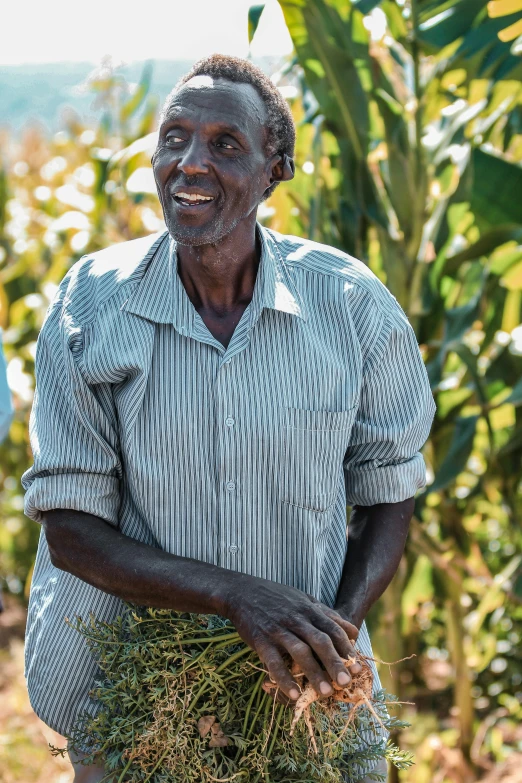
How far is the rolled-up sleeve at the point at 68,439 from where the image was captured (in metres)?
1.33

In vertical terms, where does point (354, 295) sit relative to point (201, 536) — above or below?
above

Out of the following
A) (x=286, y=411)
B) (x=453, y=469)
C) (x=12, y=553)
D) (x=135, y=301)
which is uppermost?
(x=135, y=301)

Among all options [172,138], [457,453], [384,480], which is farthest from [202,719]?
[457,453]

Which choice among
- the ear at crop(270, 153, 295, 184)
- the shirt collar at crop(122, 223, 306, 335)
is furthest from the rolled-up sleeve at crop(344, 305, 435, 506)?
the ear at crop(270, 153, 295, 184)

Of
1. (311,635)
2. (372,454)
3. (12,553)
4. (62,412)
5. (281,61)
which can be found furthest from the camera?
(12,553)

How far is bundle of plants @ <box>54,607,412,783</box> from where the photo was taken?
1.25 metres

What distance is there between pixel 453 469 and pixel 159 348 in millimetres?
1152

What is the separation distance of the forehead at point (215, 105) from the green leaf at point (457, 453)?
1151mm

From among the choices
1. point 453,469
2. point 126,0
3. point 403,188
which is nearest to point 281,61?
point 126,0

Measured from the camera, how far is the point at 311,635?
1158 millimetres

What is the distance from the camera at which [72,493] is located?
1.33m

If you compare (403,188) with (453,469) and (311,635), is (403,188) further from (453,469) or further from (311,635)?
(311,635)

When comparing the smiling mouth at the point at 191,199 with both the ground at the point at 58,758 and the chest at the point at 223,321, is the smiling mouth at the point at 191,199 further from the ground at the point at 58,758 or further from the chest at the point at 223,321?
the ground at the point at 58,758

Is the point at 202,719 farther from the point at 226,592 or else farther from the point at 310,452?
the point at 310,452
